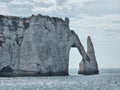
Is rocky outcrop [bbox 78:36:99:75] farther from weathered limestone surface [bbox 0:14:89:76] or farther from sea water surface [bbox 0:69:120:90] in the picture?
sea water surface [bbox 0:69:120:90]

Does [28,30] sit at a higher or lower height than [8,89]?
higher

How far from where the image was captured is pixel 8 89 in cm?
7488

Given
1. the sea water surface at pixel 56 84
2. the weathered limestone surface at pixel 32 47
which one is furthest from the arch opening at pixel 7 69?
the sea water surface at pixel 56 84

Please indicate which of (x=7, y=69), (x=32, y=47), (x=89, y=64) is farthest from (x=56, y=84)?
(x=89, y=64)

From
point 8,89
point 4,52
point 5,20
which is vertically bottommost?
point 8,89

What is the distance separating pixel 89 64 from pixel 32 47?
21.2 metres

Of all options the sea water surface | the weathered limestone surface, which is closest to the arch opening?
the weathered limestone surface

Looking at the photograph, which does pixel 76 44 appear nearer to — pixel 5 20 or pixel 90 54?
pixel 90 54

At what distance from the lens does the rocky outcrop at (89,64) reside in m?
128

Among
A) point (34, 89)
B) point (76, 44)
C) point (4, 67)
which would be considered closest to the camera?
point (34, 89)

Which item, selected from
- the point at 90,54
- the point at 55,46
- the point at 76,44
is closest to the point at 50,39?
the point at 55,46

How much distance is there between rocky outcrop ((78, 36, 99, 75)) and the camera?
128000 millimetres

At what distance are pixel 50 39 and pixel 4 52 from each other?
11674mm

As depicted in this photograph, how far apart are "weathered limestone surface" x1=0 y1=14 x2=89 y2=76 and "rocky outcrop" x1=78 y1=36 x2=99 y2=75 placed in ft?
34.7
